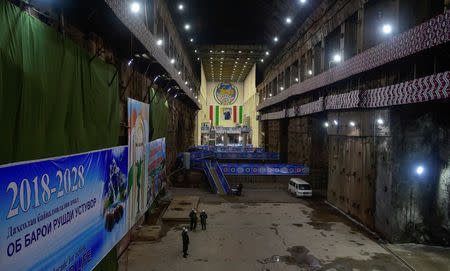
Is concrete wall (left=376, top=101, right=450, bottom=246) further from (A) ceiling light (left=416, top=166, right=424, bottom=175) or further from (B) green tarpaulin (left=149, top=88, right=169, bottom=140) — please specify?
(B) green tarpaulin (left=149, top=88, right=169, bottom=140)

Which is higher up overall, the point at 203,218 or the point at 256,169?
the point at 256,169

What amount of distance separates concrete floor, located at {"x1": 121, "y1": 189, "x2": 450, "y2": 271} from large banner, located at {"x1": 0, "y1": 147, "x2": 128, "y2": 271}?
2975 mm

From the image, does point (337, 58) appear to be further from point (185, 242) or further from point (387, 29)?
point (185, 242)

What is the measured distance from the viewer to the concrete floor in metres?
9.88

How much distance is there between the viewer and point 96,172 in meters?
7.07

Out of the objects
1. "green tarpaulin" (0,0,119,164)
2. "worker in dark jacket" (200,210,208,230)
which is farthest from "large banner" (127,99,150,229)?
"green tarpaulin" (0,0,119,164)

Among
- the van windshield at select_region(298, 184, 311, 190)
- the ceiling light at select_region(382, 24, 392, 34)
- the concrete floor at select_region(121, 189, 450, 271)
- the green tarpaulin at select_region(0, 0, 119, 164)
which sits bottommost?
the concrete floor at select_region(121, 189, 450, 271)

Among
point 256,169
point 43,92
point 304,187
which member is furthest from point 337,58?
point 43,92

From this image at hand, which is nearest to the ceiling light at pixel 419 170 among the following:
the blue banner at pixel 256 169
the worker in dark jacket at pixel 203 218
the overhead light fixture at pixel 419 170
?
the overhead light fixture at pixel 419 170

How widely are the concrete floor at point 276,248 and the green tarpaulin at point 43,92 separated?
18.3ft

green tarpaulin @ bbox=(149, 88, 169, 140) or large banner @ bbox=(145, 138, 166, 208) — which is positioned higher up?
green tarpaulin @ bbox=(149, 88, 169, 140)

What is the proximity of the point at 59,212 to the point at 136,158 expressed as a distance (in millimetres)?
5621

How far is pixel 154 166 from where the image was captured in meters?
14.2

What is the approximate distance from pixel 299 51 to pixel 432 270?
19849 millimetres
